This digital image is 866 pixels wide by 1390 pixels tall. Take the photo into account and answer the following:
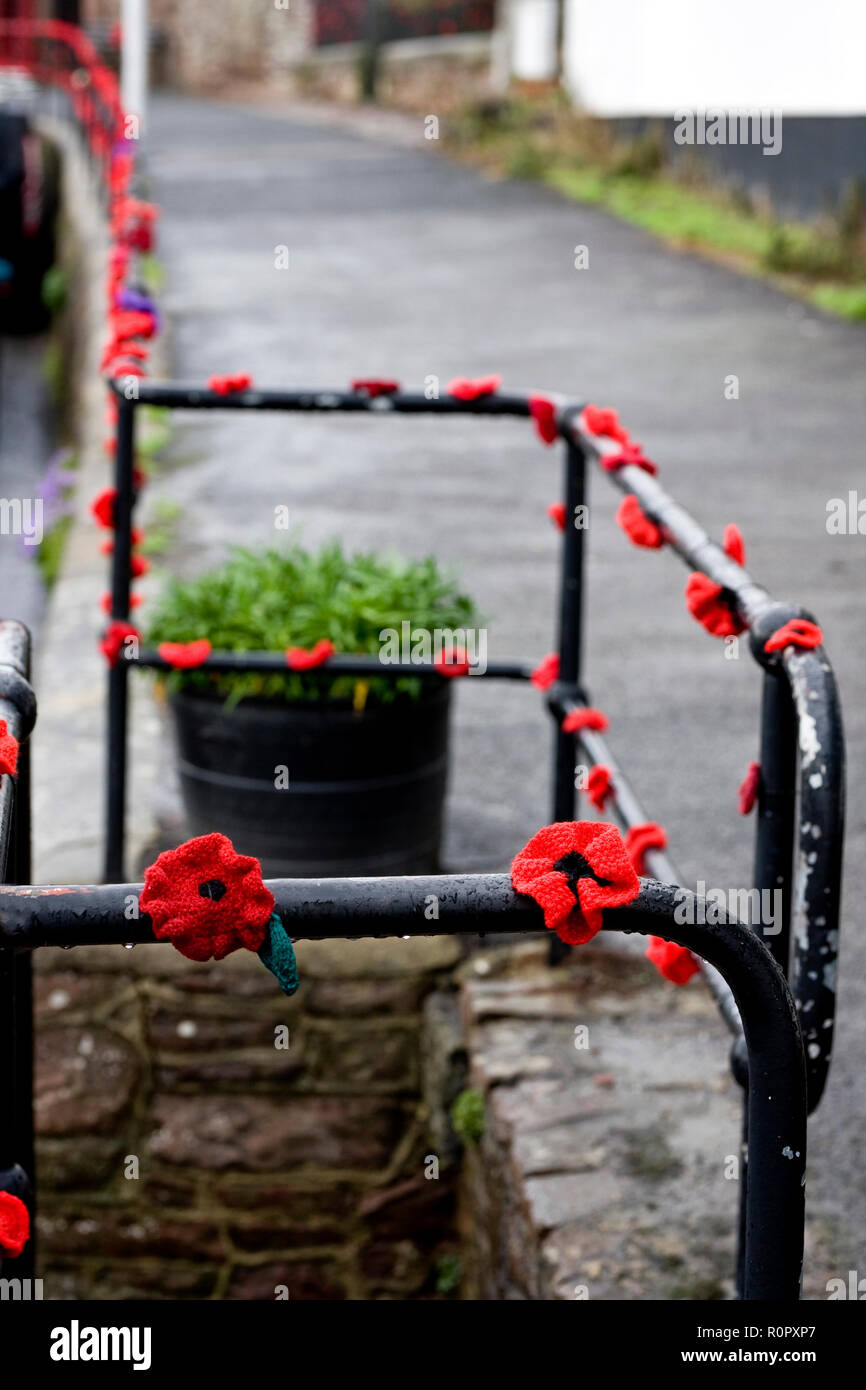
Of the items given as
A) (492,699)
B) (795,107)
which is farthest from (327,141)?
(492,699)

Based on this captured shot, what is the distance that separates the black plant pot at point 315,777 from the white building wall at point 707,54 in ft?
29.7

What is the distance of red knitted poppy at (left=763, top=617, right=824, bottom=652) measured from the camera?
1792 millimetres

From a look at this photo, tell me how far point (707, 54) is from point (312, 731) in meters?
11.6

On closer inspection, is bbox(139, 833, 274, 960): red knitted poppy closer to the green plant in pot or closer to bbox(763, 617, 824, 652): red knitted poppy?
bbox(763, 617, 824, 652): red knitted poppy

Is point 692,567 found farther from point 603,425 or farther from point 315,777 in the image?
point 315,777

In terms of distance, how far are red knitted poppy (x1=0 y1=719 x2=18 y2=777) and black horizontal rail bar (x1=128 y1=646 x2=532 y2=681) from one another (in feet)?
6.20

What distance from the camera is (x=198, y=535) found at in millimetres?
6398

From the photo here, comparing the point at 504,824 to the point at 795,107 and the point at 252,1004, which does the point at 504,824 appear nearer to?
the point at 252,1004

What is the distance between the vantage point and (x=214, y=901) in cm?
125

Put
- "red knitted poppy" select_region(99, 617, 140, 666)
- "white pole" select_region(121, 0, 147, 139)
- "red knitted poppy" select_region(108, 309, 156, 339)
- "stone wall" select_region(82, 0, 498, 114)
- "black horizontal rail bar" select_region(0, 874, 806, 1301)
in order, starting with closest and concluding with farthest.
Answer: "black horizontal rail bar" select_region(0, 874, 806, 1301)
"red knitted poppy" select_region(99, 617, 140, 666)
"red knitted poppy" select_region(108, 309, 156, 339)
"white pole" select_region(121, 0, 147, 139)
"stone wall" select_region(82, 0, 498, 114)

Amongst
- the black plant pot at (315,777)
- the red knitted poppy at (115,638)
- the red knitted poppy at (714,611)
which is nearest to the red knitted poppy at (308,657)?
the black plant pot at (315,777)

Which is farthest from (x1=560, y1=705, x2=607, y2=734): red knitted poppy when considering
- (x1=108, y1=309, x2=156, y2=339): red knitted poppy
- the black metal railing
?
(x1=108, y1=309, x2=156, y2=339): red knitted poppy

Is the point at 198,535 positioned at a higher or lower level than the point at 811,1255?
higher
